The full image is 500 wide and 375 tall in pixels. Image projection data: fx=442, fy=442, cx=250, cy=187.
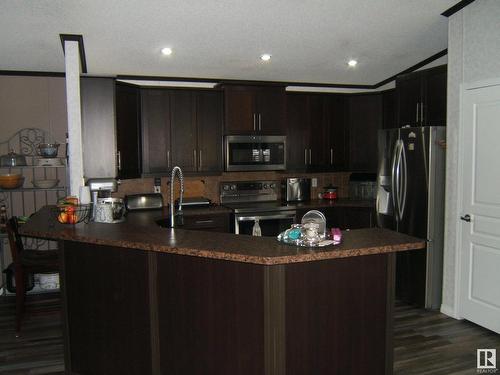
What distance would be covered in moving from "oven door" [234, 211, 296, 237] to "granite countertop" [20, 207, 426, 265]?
2040 mm

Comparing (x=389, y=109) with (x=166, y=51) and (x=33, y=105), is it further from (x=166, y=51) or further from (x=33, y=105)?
(x=33, y=105)

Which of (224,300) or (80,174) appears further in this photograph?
(80,174)

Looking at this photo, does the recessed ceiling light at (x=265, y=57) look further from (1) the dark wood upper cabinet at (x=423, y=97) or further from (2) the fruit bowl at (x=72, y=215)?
(2) the fruit bowl at (x=72, y=215)

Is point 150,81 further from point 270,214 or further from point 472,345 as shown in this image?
point 472,345

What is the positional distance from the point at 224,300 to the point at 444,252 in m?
2.63

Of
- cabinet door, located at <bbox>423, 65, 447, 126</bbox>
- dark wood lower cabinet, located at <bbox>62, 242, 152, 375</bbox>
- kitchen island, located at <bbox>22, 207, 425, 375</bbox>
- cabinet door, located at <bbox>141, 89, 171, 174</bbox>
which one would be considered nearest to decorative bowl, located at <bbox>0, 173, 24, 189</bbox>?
cabinet door, located at <bbox>141, 89, 171, 174</bbox>

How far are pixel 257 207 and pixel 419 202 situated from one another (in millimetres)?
1784

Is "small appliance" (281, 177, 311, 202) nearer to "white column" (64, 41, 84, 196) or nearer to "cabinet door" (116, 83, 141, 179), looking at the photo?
"cabinet door" (116, 83, 141, 179)

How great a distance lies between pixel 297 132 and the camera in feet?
18.4

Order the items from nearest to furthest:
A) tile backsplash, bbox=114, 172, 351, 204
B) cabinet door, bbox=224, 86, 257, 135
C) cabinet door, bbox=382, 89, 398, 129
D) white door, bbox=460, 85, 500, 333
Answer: white door, bbox=460, 85, 500, 333, cabinet door, bbox=224, 86, 257, 135, tile backsplash, bbox=114, 172, 351, 204, cabinet door, bbox=382, 89, 398, 129

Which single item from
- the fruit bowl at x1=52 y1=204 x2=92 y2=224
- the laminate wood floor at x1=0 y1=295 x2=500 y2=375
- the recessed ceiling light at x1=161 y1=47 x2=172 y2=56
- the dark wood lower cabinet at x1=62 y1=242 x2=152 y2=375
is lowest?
the laminate wood floor at x1=0 y1=295 x2=500 y2=375

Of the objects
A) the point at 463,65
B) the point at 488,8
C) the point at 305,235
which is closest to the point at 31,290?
the point at 305,235

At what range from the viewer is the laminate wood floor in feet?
10.2

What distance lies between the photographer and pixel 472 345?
11.2 ft
